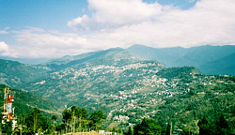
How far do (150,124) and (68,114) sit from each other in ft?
144

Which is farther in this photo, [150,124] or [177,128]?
[177,128]

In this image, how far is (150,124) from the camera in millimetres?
78188

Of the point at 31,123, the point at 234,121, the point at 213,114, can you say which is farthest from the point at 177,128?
the point at 31,123

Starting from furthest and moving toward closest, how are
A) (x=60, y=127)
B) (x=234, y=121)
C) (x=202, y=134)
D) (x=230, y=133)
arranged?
(x=234, y=121), (x=60, y=127), (x=202, y=134), (x=230, y=133)

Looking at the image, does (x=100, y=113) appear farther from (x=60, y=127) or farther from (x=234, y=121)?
(x=234, y=121)

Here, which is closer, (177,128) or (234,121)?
(234,121)

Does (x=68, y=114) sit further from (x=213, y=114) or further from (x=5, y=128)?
(x=213, y=114)

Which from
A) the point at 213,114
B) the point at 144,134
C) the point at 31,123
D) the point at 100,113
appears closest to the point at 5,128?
the point at 31,123

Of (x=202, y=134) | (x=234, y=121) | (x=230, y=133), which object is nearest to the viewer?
(x=230, y=133)

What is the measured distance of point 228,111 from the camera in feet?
641

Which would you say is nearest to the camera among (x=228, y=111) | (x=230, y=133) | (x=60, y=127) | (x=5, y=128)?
(x=230, y=133)

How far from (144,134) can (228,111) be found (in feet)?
544

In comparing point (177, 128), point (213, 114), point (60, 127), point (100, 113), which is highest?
point (100, 113)

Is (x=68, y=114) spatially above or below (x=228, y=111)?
above
